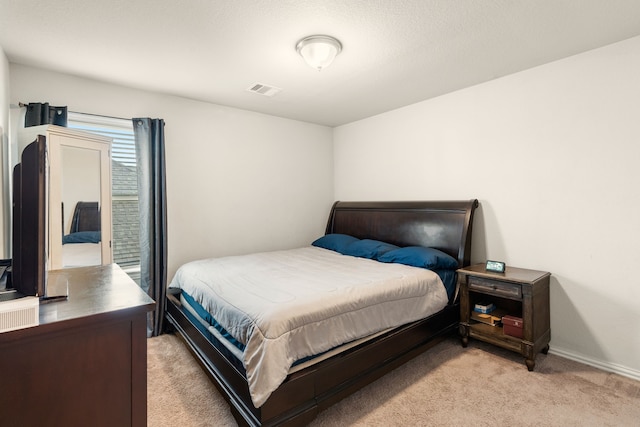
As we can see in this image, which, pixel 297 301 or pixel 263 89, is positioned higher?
pixel 263 89

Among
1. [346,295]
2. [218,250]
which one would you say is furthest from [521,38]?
[218,250]

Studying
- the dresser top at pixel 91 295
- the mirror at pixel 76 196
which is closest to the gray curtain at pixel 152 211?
the mirror at pixel 76 196

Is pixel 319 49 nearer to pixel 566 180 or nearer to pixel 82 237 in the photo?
pixel 566 180

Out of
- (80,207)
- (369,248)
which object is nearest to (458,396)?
(369,248)

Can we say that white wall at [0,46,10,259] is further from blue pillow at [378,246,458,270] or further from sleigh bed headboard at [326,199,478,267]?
sleigh bed headboard at [326,199,478,267]

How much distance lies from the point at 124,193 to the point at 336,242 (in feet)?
8.11

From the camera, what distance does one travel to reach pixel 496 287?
2604 mm

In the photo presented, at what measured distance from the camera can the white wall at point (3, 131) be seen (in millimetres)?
2174

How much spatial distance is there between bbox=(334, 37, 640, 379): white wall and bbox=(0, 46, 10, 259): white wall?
384 centimetres

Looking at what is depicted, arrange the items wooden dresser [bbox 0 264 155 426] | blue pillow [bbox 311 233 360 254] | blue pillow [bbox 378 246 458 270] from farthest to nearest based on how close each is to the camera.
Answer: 1. blue pillow [bbox 311 233 360 254]
2. blue pillow [bbox 378 246 458 270]
3. wooden dresser [bbox 0 264 155 426]

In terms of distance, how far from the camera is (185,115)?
3504 mm

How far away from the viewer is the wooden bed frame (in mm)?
1743

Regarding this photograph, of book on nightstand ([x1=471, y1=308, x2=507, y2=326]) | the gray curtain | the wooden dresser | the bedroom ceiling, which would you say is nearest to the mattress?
the gray curtain

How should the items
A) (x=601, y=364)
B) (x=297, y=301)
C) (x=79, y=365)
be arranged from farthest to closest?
(x=601, y=364), (x=297, y=301), (x=79, y=365)
